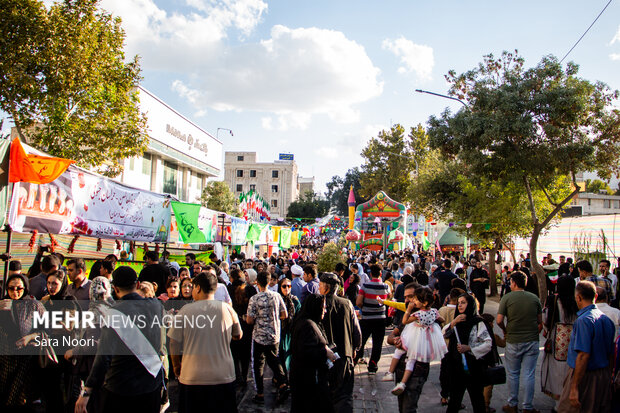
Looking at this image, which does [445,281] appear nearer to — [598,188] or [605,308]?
[605,308]

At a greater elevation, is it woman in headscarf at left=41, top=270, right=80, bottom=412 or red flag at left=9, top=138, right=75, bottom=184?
red flag at left=9, top=138, right=75, bottom=184

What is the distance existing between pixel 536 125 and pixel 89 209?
11.0m

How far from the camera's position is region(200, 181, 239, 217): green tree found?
3772cm

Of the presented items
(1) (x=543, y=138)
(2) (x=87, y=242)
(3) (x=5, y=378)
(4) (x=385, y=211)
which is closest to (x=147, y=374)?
(3) (x=5, y=378)

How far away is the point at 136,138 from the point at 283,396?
30.3 feet

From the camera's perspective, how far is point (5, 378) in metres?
4.67

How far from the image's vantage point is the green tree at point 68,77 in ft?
34.1

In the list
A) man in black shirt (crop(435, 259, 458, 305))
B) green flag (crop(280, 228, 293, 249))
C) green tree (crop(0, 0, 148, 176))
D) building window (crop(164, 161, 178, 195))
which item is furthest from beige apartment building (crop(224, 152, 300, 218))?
man in black shirt (crop(435, 259, 458, 305))

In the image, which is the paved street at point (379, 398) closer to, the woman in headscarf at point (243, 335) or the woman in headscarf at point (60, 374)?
the woman in headscarf at point (243, 335)

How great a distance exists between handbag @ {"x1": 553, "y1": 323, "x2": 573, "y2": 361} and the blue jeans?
29 cm

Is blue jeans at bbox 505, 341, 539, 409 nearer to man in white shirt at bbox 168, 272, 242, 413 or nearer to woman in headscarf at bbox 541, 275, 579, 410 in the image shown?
woman in headscarf at bbox 541, 275, 579, 410

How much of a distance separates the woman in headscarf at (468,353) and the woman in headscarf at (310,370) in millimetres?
1582

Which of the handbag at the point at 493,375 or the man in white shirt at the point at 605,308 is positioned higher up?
the man in white shirt at the point at 605,308

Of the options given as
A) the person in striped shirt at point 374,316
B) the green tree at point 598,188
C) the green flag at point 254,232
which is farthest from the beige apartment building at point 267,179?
the person in striped shirt at point 374,316
